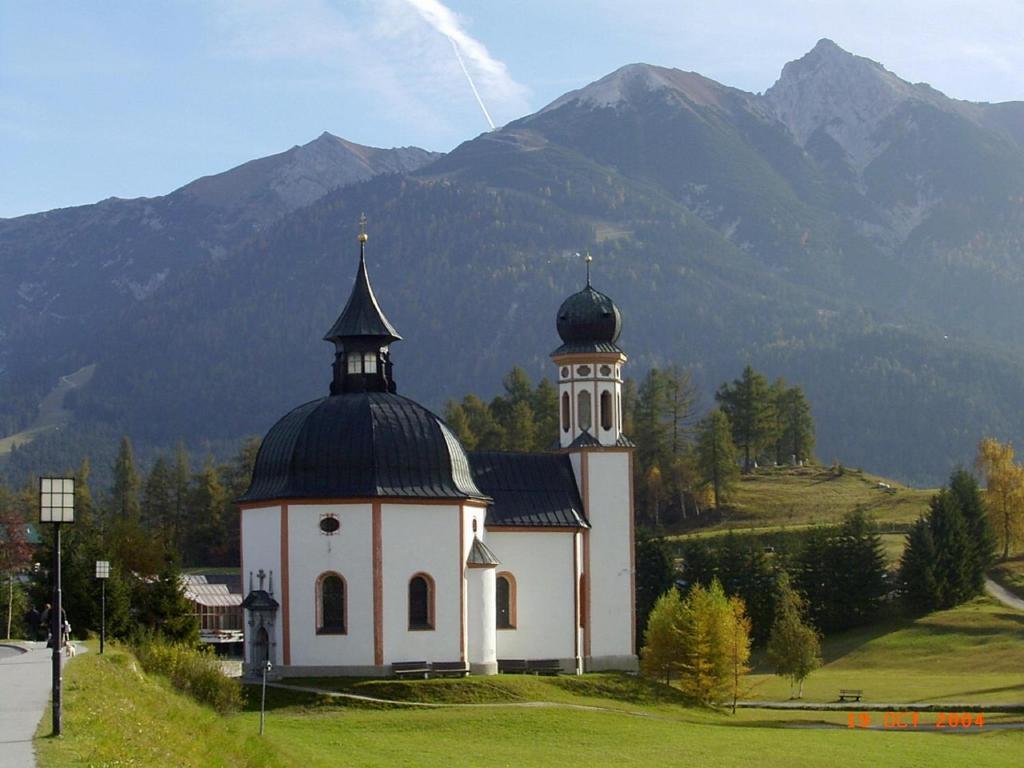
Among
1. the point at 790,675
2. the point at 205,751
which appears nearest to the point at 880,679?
the point at 790,675

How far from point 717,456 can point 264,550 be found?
6093cm

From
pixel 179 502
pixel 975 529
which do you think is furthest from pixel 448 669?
pixel 179 502

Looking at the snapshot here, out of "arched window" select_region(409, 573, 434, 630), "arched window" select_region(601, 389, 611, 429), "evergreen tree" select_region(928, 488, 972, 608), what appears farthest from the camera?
"evergreen tree" select_region(928, 488, 972, 608)

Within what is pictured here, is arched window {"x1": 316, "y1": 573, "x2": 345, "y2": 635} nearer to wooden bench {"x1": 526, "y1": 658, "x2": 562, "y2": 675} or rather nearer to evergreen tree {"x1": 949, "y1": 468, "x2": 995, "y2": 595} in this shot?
wooden bench {"x1": 526, "y1": 658, "x2": 562, "y2": 675}

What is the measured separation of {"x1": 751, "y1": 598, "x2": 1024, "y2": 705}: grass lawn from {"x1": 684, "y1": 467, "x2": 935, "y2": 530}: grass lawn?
22.9 metres

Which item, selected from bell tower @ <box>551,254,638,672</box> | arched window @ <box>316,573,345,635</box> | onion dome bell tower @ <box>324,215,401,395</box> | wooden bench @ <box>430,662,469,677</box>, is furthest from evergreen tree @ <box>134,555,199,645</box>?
bell tower @ <box>551,254,638,672</box>

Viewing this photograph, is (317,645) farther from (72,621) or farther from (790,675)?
(790,675)

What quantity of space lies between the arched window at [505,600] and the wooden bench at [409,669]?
22.4 ft

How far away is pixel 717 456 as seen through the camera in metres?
117

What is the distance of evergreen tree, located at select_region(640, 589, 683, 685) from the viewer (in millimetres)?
65312

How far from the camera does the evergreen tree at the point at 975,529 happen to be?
311 feet

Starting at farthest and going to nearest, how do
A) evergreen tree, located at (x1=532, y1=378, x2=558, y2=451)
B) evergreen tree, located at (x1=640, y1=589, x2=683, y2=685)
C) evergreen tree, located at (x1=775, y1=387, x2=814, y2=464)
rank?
evergreen tree, located at (x1=775, y1=387, x2=814, y2=464) → evergreen tree, located at (x1=532, y1=378, x2=558, y2=451) → evergreen tree, located at (x1=640, y1=589, x2=683, y2=685)

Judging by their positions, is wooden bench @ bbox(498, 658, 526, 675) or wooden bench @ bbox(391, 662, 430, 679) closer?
wooden bench @ bbox(391, 662, 430, 679)

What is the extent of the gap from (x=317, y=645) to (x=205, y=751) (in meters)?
27.3
